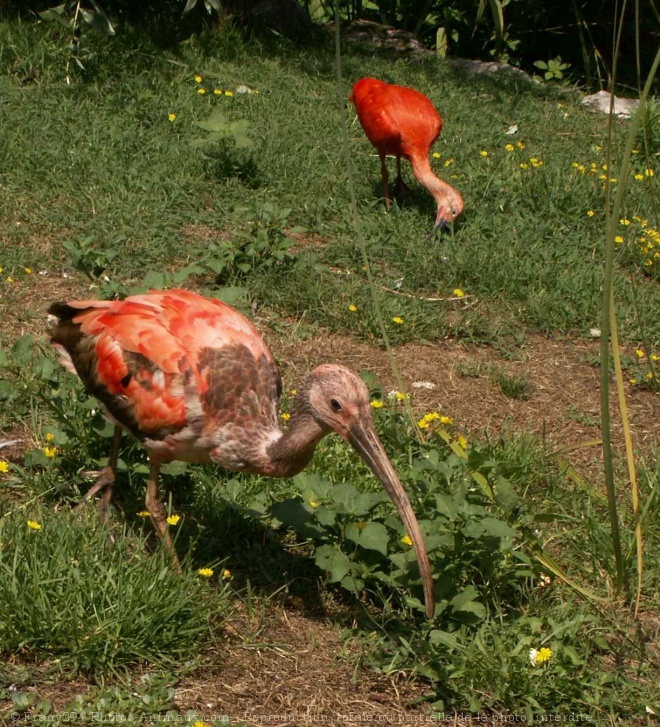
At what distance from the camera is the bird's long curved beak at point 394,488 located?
332 cm

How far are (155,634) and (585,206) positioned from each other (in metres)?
5.23

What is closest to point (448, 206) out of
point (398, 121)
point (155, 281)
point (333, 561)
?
point (398, 121)

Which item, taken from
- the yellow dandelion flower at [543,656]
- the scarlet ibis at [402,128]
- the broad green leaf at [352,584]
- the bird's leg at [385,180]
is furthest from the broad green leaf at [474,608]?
the bird's leg at [385,180]

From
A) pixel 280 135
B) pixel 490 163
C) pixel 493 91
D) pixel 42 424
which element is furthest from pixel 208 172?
pixel 493 91

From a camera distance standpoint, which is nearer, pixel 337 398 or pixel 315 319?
pixel 337 398

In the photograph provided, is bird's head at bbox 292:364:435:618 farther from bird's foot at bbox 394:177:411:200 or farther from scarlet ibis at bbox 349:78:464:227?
bird's foot at bbox 394:177:411:200

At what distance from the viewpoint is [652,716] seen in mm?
3518

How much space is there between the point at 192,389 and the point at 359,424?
0.76 metres

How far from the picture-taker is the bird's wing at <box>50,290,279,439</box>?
153 inches

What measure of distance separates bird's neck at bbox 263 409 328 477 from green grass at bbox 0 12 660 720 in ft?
0.70

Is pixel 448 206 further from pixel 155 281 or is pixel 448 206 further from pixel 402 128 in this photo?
pixel 155 281

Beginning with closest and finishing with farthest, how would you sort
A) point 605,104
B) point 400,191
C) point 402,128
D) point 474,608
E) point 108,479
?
point 474,608 < point 108,479 < point 402,128 < point 400,191 < point 605,104

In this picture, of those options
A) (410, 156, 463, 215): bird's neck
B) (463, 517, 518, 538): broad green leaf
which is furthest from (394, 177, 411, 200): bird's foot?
(463, 517, 518, 538): broad green leaf

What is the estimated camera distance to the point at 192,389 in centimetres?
386
